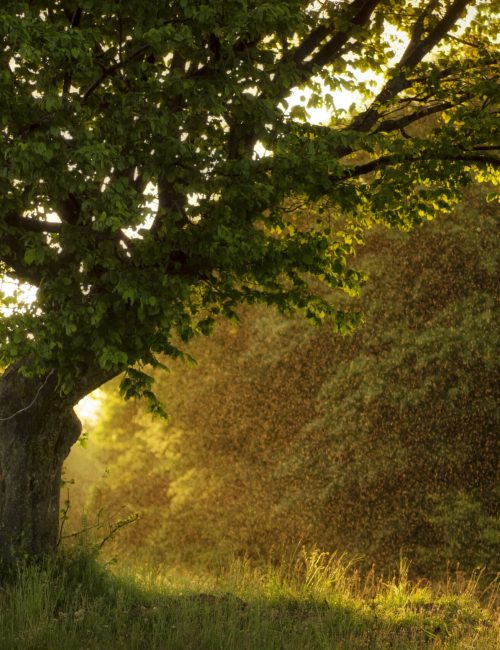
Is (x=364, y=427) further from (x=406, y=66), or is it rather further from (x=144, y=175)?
(x=144, y=175)

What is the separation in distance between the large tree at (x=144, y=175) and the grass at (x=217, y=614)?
1020mm

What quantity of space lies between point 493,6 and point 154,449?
53.1ft

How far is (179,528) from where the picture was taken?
930 inches

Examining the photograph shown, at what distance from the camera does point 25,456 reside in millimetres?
10258

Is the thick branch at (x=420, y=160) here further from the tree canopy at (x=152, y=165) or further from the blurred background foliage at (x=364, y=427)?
the blurred background foliage at (x=364, y=427)

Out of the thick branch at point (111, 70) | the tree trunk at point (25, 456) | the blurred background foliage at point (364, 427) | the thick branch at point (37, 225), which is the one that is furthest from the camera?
the blurred background foliage at point (364, 427)

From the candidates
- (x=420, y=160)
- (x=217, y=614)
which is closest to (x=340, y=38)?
(x=420, y=160)

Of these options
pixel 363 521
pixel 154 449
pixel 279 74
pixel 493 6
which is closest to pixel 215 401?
pixel 154 449

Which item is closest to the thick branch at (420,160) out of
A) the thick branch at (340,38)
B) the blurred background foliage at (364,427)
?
the thick branch at (340,38)

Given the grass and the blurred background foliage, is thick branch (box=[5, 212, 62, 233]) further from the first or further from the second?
the blurred background foliage

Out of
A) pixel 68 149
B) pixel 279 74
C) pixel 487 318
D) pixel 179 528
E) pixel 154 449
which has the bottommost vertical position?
pixel 179 528

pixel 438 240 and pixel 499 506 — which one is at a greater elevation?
pixel 438 240

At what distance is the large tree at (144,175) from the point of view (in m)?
8.10

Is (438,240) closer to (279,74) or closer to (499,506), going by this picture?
(499,506)
